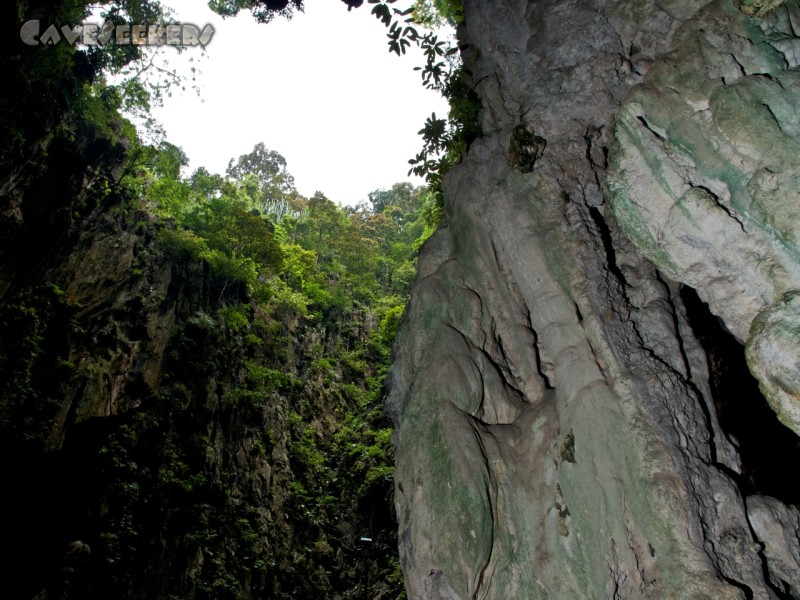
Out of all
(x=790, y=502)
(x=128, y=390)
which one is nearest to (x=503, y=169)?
(x=790, y=502)

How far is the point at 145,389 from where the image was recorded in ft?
42.5

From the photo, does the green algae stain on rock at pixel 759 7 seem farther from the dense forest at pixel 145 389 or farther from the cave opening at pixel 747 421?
the dense forest at pixel 145 389

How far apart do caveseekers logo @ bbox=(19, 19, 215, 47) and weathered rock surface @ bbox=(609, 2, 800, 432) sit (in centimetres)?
1232

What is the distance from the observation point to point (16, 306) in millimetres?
10977

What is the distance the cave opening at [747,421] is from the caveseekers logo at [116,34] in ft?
45.0

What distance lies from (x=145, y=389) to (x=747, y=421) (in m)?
13.1

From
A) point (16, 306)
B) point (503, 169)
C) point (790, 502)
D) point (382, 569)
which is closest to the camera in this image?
point (790, 502)

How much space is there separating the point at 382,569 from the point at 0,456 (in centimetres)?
947

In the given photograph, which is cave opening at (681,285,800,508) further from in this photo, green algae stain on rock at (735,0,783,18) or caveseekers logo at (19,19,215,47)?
caveseekers logo at (19,19,215,47)

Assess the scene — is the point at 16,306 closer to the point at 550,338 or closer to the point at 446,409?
the point at 446,409

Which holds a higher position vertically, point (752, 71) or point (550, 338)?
point (752, 71)

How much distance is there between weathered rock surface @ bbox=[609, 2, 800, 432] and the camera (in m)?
3.83

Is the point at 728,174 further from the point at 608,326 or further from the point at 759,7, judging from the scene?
the point at 608,326

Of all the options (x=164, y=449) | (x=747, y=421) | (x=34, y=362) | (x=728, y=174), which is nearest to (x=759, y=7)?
(x=728, y=174)
